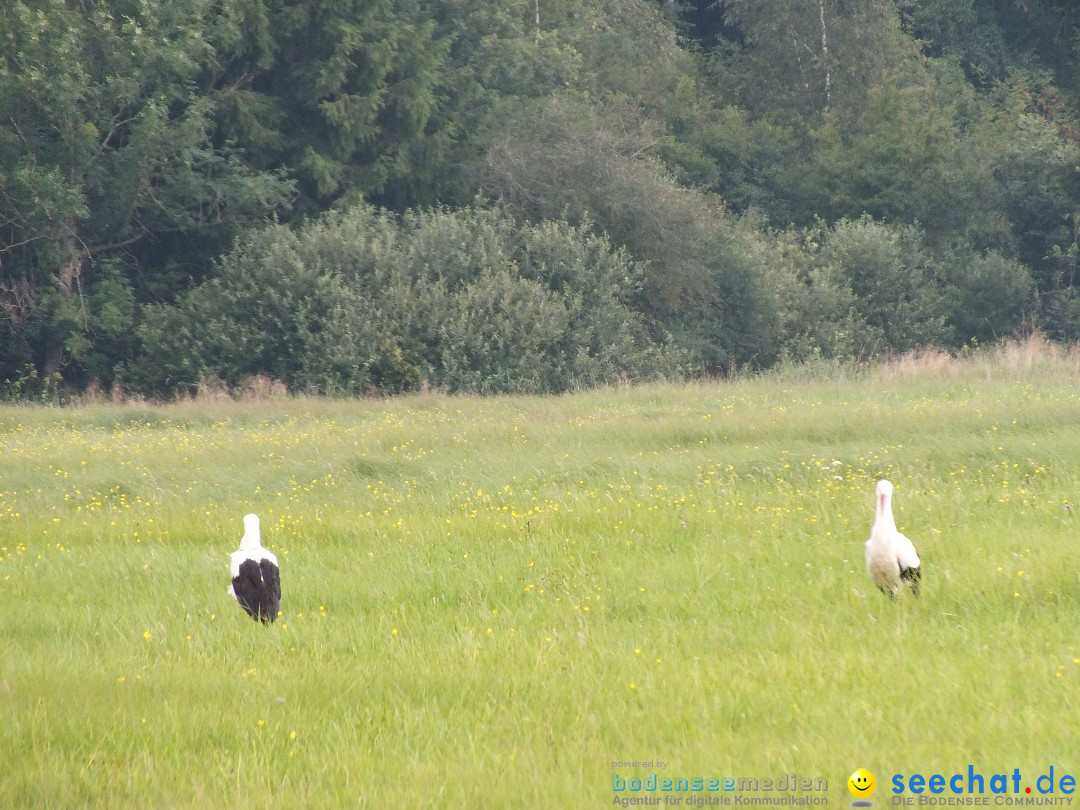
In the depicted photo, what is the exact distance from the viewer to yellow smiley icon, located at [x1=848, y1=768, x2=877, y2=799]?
468cm

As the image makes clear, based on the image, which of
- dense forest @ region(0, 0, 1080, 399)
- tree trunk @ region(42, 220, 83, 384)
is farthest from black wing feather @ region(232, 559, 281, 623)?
tree trunk @ region(42, 220, 83, 384)

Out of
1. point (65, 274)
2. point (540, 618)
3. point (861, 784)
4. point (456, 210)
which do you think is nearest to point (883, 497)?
point (540, 618)

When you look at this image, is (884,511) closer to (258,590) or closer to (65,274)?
(258,590)

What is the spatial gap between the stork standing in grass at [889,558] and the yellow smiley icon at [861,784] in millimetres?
2764

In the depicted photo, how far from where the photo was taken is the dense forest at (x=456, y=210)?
2911 cm

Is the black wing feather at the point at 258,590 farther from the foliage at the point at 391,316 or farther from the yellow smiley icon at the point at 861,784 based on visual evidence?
the foliage at the point at 391,316

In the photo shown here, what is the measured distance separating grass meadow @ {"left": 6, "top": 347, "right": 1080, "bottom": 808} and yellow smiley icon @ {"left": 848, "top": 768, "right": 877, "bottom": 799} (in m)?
0.07

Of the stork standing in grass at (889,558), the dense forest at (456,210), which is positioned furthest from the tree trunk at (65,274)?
the stork standing in grass at (889,558)

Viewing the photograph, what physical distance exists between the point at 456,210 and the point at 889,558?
27779 millimetres

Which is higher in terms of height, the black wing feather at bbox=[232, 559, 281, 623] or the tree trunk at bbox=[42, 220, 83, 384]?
the tree trunk at bbox=[42, 220, 83, 384]

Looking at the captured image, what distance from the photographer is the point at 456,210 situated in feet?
112

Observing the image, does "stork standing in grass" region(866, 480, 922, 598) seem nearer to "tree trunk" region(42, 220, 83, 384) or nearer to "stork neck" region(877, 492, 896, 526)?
"stork neck" region(877, 492, 896, 526)

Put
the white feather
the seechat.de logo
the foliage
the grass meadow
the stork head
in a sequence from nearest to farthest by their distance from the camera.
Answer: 1. the seechat.de logo
2. the grass meadow
3. the stork head
4. the white feather
5. the foliage

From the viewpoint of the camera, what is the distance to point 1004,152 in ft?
127
